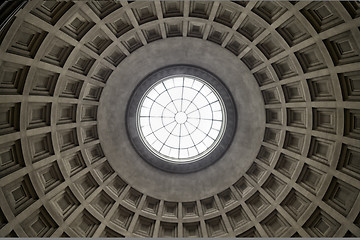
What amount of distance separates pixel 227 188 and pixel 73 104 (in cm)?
1480

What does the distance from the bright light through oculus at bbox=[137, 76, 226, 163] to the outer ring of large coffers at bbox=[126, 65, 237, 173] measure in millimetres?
1201

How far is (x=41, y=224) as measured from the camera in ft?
75.8

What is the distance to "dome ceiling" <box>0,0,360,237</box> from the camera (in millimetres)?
20391

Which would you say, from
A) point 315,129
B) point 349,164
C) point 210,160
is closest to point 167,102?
point 210,160

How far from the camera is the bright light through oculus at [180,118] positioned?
29.9 metres

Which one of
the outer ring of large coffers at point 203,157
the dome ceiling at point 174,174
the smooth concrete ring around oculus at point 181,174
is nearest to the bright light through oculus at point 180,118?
the outer ring of large coffers at point 203,157

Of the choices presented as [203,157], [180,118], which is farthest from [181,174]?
[180,118]

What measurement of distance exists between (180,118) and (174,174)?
5640 millimetres

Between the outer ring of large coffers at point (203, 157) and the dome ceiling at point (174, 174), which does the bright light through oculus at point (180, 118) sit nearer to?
the outer ring of large coffers at point (203, 157)

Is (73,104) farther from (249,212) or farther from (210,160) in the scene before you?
(249,212)

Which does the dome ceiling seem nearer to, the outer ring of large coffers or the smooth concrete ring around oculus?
the smooth concrete ring around oculus

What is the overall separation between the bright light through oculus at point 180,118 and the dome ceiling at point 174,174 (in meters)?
2.80

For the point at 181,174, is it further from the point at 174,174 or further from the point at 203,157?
the point at 203,157

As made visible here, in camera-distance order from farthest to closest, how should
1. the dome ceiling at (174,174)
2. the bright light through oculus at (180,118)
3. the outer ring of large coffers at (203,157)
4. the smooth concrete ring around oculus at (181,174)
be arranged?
the bright light through oculus at (180,118) → the outer ring of large coffers at (203,157) → the smooth concrete ring around oculus at (181,174) → the dome ceiling at (174,174)
